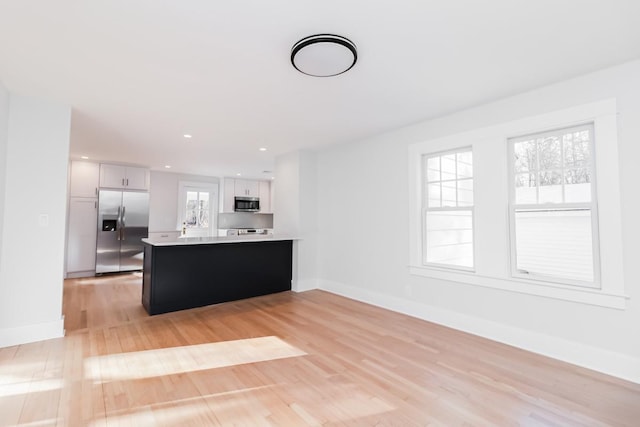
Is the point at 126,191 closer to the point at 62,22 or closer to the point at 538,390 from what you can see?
the point at 62,22

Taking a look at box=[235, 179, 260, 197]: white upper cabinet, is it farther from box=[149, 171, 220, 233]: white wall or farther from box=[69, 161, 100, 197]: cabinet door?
box=[69, 161, 100, 197]: cabinet door

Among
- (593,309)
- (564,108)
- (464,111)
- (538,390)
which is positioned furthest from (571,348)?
(464,111)

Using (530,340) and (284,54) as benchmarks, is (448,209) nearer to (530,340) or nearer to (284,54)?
(530,340)

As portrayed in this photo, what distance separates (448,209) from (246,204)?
5.95 meters

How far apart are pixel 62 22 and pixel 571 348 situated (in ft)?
14.8

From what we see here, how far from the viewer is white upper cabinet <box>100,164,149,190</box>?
20.0 feet

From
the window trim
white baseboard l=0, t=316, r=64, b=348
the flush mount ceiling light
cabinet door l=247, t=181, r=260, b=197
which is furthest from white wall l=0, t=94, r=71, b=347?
cabinet door l=247, t=181, r=260, b=197

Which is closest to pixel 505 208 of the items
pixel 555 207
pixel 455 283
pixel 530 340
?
pixel 555 207

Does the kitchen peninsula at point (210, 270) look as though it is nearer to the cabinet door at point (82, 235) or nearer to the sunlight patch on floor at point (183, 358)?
the sunlight patch on floor at point (183, 358)

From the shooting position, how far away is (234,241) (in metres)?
4.35

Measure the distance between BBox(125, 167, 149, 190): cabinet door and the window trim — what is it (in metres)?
5.74

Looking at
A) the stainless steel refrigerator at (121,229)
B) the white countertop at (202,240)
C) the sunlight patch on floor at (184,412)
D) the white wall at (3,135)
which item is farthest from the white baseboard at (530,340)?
the stainless steel refrigerator at (121,229)

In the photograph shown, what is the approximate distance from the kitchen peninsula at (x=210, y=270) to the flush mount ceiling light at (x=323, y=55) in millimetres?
2816

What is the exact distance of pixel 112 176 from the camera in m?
6.18
